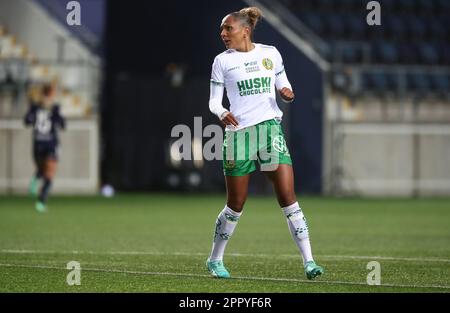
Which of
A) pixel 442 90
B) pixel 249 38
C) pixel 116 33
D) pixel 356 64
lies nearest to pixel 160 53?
pixel 116 33

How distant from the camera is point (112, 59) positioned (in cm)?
2917

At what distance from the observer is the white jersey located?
9.09 meters

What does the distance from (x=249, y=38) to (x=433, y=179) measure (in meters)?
20.4

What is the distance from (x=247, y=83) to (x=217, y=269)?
155 centimetres

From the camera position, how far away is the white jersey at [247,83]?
9.09 m

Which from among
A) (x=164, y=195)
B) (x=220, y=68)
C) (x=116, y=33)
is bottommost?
(x=164, y=195)

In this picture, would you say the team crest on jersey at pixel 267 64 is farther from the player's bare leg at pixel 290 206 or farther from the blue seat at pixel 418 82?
the blue seat at pixel 418 82

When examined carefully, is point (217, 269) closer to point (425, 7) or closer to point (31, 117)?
point (31, 117)

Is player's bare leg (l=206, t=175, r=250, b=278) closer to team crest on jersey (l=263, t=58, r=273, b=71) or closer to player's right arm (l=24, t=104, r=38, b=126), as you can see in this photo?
team crest on jersey (l=263, t=58, r=273, b=71)

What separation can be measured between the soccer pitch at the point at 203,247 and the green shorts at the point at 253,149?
92 centimetres

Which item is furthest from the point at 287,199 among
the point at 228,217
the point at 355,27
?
the point at 355,27

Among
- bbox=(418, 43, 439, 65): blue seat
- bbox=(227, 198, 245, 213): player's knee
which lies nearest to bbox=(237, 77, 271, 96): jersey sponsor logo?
bbox=(227, 198, 245, 213): player's knee

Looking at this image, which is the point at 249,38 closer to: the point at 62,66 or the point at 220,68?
the point at 220,68
